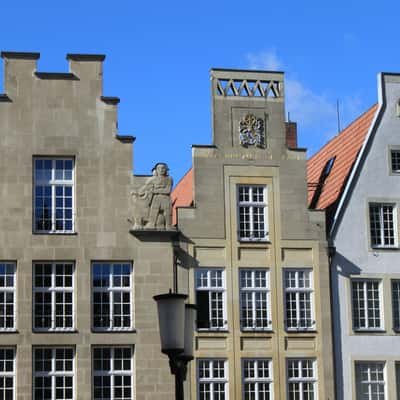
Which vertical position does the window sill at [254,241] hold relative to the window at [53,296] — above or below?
above

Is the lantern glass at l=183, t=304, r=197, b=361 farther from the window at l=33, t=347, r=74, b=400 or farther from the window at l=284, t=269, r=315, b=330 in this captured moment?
the window at l=284, t=269, r=315, b=330

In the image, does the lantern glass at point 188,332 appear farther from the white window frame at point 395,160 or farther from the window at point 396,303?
the white window frame at point 395,160

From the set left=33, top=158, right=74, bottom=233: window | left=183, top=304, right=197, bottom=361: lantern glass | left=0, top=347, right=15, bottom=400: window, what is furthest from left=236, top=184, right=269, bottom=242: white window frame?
left=183, top=304, right=197, bottom=361: lantern glass

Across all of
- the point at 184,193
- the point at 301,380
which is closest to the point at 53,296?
the point at 301,380

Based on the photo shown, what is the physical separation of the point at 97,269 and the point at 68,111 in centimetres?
478

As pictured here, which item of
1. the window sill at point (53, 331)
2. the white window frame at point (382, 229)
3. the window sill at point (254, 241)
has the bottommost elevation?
the window sill at point (53, 331)

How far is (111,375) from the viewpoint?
32.4m

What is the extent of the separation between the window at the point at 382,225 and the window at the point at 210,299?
5038mm

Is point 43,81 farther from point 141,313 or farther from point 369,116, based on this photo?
point 369,116

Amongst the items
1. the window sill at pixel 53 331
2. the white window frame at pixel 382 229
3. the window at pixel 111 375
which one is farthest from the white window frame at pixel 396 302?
the window sill at pixel 53 331

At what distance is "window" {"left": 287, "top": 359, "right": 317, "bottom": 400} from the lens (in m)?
33.5

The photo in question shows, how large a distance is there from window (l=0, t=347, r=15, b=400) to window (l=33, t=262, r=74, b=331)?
106cm

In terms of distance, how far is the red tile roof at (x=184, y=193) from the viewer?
38969 mm

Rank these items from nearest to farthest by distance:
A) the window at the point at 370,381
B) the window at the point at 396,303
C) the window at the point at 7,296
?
the window at the point at 7,296, the window at the point at 370,381, the window at the point at 396,303
